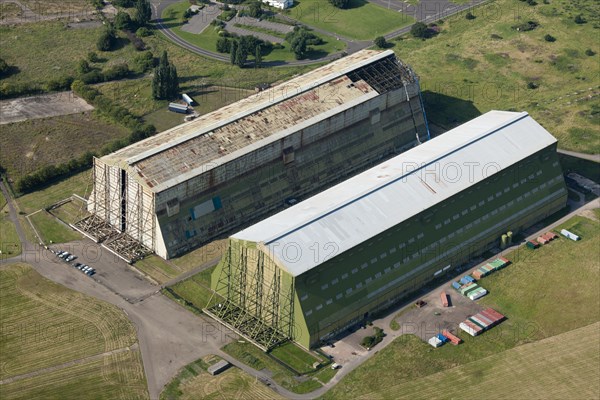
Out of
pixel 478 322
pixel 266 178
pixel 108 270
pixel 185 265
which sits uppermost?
pixel 266 178

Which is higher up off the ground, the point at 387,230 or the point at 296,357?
the point at 387,230

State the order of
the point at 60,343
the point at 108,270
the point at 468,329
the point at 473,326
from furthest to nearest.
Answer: the point at 108,270, the point at 60,343, the point at 473,326, the point at 468,329

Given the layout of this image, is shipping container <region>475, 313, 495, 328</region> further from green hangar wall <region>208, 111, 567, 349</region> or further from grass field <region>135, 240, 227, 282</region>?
grass field <region>135, 240, 227, 282</region>

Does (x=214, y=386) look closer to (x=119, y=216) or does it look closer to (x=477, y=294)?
(x=119, y=216)

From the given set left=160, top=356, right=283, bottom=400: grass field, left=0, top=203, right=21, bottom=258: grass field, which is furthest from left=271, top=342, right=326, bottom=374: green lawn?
left=0, top=203, right=21, bottom=258: grass field

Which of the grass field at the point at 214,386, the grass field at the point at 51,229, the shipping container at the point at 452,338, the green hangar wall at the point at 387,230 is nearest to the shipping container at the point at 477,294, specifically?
the green hangar wall at the point at 387,230

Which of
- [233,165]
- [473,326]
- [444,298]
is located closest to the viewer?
[473,326]

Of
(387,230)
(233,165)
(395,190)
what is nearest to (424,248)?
(387,230)

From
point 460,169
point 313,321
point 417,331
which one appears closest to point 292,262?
point 313,321
